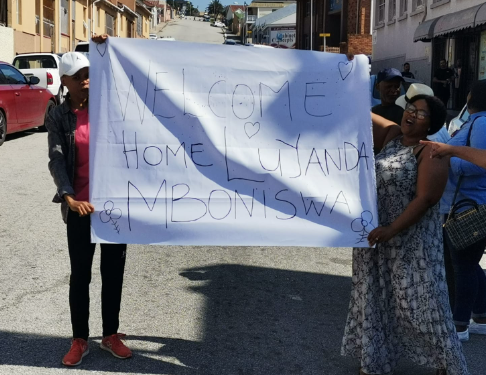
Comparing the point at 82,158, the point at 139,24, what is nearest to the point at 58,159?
the point at 82,158

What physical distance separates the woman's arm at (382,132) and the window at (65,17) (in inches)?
1487

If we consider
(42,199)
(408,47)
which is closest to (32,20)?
(408,47)

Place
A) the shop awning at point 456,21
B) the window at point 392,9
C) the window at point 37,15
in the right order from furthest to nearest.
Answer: the window at point 37,15, the window at point 392,9, the shop awning at point 456,21

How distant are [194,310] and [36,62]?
1789 cm

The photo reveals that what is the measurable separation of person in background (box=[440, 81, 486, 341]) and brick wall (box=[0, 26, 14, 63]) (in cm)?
2667

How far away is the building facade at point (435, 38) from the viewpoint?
21.5 m

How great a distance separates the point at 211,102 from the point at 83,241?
1049 millimetres

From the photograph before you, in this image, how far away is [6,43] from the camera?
28.9 metres

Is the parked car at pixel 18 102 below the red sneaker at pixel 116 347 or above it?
above

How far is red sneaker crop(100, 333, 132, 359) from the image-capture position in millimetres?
4164

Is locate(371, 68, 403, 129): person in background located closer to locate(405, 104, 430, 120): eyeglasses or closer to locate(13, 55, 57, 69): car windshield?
locate(405, 104, 430, 120): eyeglasses

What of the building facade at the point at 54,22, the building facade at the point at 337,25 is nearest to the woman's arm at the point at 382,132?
the building facade at the point at 54,22

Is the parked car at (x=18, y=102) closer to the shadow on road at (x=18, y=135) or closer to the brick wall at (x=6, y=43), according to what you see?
the shadow on road at (x=18, y=135)

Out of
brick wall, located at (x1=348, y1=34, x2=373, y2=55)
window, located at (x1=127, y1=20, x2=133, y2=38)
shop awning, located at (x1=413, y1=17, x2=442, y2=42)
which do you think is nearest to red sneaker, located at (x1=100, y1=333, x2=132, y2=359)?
shop awning, located at (x1=413, y1=17, x2=442, y2=42)
